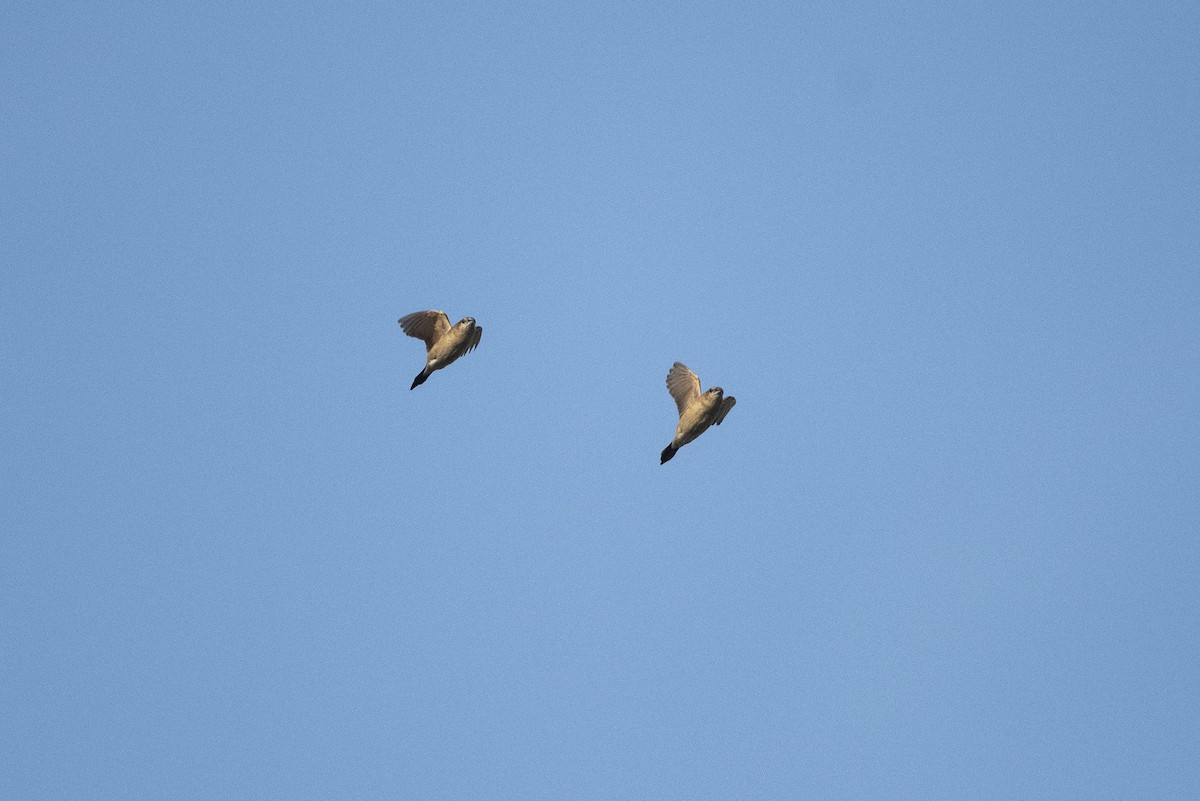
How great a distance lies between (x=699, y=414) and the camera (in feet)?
116

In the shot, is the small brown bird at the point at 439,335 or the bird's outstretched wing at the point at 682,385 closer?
the bird's outstretched wing at the point at 682,385

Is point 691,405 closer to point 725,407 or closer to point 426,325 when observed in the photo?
point 725,407

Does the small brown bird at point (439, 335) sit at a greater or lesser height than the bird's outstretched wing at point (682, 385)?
greater

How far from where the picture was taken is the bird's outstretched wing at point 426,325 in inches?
1457

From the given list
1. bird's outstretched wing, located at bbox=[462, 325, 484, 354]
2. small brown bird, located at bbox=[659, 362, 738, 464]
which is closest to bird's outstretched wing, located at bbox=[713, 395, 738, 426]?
small brown bird, located at bbox=[659, 362, 738, 464]

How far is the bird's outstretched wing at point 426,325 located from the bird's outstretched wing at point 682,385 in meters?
6.29

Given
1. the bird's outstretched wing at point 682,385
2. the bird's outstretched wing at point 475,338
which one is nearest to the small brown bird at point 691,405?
the bird's outstretched wing at point 682,385

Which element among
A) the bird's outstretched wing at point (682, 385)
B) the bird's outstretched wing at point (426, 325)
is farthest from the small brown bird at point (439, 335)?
the bird's outstretched wing at point (682, 385)

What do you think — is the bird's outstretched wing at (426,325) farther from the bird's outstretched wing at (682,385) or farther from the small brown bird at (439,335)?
the bird's outstretched wing at (682,385)

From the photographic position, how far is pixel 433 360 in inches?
1460

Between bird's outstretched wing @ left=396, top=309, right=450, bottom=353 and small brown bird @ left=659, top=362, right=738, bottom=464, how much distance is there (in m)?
6.40

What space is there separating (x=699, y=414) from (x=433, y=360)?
24.5 feet

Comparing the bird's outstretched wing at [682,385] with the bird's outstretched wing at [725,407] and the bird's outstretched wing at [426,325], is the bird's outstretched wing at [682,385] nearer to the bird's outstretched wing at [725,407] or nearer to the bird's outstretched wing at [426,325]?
the bird's outstretched wing at [725,407]

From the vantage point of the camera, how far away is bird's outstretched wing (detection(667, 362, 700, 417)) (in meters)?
35.6
